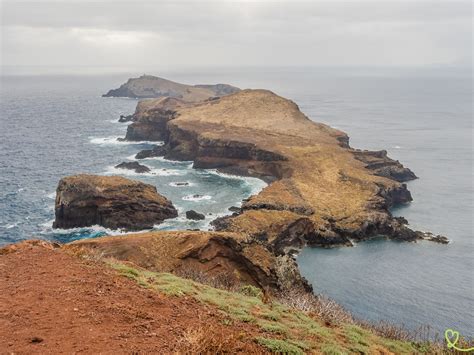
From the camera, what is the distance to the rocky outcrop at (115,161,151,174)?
313 feet

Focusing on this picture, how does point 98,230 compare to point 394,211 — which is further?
point 394,211

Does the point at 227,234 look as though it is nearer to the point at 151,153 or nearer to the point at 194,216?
the point at 194,216

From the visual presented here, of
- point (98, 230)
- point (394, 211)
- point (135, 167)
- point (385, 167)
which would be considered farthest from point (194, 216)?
point (385, 167)

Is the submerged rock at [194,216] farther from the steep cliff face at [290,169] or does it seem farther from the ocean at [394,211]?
the steep cliff face at [290,169]

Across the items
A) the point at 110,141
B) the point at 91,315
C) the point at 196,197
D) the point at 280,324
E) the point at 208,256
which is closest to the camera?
the point at 91,315

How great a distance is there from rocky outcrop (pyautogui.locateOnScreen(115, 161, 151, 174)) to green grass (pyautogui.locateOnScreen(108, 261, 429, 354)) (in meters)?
76.6

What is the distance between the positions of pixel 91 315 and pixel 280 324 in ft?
22.1

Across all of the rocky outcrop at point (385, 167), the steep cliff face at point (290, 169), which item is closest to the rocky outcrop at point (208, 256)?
the steep cliff face at point (290, 169)

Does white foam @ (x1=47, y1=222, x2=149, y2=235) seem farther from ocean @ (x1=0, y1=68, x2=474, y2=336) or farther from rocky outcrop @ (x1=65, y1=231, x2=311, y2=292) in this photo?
rocky outcrop @ (x1=65, y1=231, x2=311, y2=292)

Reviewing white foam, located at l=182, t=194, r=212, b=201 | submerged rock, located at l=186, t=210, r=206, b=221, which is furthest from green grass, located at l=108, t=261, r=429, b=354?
white foam, located at l=182, t=194, r=212, b=201

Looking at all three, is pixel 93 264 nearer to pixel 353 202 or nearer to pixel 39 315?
pixel 39 315

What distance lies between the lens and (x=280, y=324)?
1652 centimetres

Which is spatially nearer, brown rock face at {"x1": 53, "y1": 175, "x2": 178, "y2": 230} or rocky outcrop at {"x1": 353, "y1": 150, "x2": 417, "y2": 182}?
brown rock face at {"x1": 53, "y1": 175, "x2": 178, "y2": 230}

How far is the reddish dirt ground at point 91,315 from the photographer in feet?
38.9
